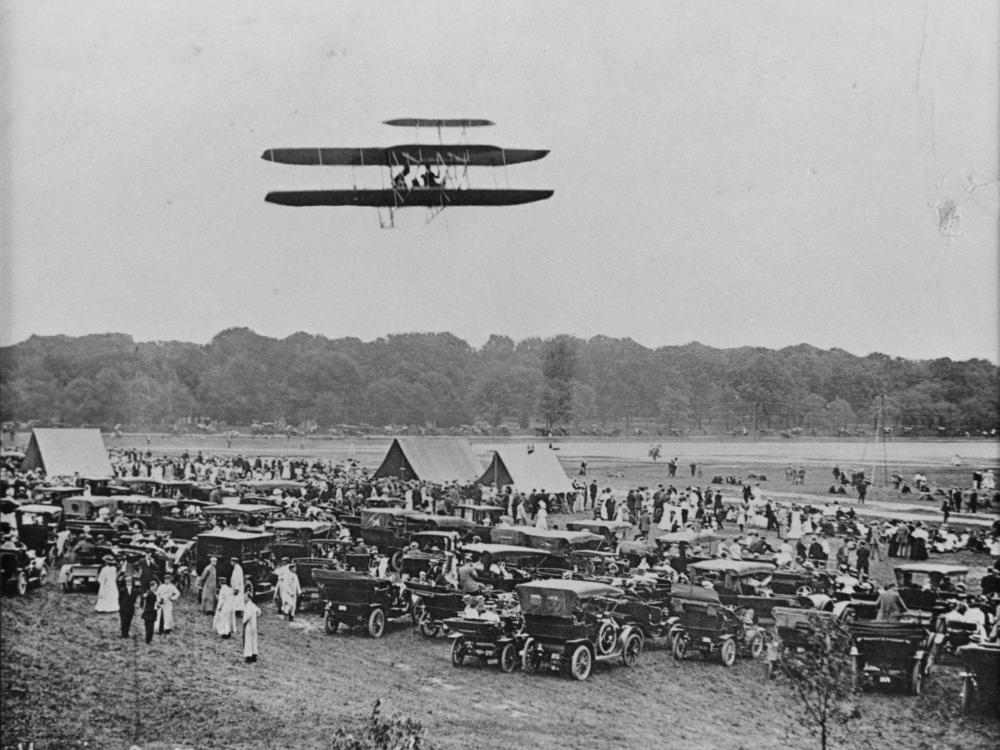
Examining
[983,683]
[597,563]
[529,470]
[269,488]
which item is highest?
[529,470]

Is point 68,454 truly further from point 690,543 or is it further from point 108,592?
point 690,543

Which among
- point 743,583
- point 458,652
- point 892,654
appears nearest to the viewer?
point 892,654

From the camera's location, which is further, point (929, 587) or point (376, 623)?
point (376, 623)

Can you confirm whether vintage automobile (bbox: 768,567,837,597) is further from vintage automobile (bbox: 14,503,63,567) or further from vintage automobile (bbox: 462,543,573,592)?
vintage automobile (bbox: 14,503,63,567)

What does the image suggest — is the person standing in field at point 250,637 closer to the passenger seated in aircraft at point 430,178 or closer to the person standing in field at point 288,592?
the person standing in field at point 288,592

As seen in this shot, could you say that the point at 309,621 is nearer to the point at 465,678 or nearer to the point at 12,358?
the point at 465,678

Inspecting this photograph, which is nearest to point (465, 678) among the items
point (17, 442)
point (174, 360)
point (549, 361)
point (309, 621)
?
point (309, 621)

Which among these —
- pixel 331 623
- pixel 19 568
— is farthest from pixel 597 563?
pixel 19 568
